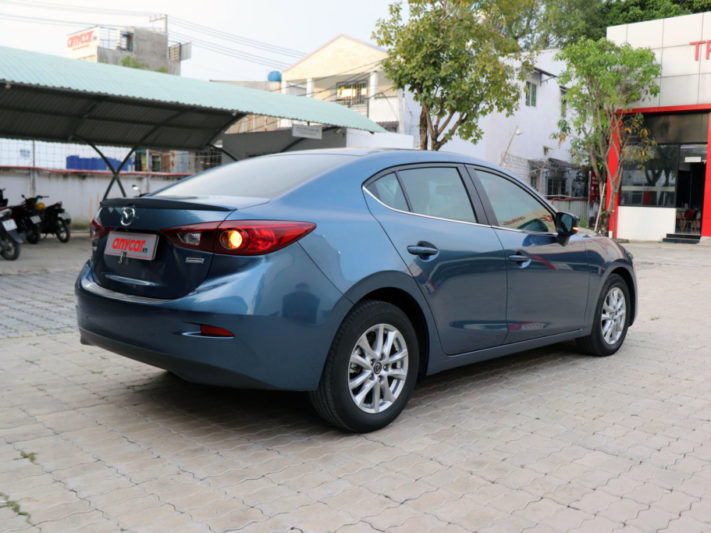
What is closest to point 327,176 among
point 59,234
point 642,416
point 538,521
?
point 538,521

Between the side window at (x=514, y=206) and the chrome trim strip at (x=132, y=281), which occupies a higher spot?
the side window at (x=514, y=206)

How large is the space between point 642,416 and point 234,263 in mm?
2714

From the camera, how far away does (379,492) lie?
10.5 ft

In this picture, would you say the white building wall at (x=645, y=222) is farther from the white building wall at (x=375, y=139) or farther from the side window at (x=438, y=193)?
the side window at (x=438, y=193)

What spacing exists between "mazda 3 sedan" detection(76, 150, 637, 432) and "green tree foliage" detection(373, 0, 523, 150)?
1239cm

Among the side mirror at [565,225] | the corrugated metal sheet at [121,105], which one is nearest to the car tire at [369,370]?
the side mirror at [565,225]

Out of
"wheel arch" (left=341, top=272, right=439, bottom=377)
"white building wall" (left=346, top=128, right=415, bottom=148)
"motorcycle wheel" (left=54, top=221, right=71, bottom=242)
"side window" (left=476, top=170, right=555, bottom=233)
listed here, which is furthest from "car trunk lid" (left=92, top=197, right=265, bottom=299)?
"white building wall" (left=346, top=128, right=415, bottom=148)

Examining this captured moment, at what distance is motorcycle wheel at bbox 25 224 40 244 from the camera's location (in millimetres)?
15848

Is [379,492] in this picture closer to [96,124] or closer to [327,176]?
[327,176]

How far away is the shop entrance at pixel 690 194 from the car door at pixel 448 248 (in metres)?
21.2

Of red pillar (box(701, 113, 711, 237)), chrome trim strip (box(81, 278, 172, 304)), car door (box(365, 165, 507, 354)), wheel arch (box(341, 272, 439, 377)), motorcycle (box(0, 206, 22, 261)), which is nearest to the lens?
chrome trim strip (box(81, 278, 172, 304))

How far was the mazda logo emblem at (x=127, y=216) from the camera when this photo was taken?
12.7 ft

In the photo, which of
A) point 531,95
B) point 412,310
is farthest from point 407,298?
point 531,95

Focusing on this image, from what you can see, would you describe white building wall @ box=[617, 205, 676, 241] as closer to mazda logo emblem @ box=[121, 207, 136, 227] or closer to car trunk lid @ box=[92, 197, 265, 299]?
car trunk lid @ box=[92, 197, 265, 299]
